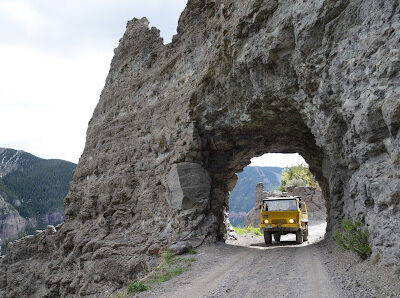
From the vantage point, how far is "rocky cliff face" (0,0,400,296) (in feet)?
30.0

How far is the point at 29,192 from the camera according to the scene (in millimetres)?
130000

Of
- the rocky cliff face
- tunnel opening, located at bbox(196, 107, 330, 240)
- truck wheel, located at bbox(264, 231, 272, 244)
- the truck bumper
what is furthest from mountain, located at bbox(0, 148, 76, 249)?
the truck bumper

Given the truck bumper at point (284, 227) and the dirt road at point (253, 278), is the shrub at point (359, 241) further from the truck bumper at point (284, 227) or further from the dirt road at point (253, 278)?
the truck bumper at point (284, 227)

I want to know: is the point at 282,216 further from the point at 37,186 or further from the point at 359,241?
the point at 37,186

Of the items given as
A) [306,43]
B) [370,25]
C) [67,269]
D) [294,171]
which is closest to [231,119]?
[306,43]

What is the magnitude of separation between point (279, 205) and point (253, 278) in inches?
392

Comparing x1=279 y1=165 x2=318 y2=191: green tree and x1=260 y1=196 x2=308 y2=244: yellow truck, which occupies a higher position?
x1=279 y1=165 x2=318 y2=191: green tree

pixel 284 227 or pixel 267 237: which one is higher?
pixel 284 227

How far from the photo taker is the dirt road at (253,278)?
315 inches

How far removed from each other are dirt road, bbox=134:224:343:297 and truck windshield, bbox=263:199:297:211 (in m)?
4.96

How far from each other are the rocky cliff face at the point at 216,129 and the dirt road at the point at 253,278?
1938mm

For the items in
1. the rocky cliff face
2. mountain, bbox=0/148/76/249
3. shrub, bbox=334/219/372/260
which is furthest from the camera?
mountain, bbox=0/148/76/249

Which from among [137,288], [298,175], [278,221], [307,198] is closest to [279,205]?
[278,221]

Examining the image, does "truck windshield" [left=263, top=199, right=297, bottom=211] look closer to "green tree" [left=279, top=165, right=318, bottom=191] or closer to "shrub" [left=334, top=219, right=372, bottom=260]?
"shrub" [left=334, top=219, right=372, bottom=260]
